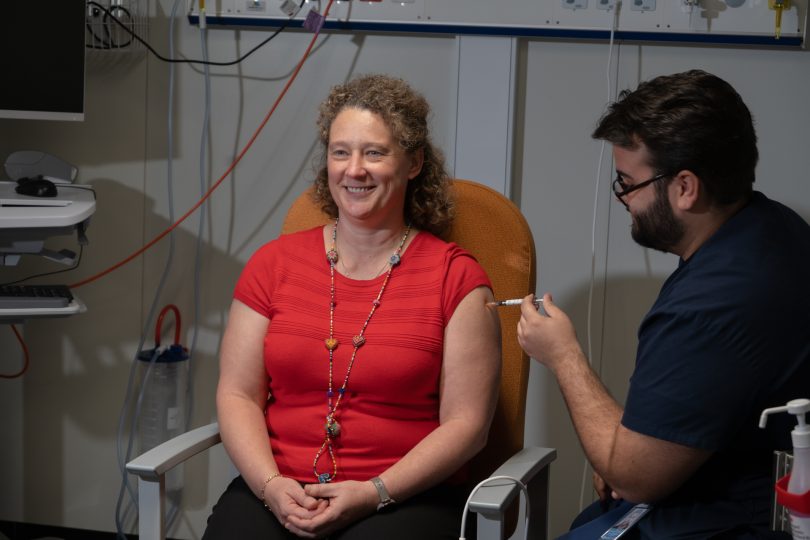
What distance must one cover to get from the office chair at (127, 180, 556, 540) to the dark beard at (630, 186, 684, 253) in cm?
45

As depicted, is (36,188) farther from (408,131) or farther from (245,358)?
(408,131)

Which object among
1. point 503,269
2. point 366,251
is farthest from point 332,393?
point 503,269

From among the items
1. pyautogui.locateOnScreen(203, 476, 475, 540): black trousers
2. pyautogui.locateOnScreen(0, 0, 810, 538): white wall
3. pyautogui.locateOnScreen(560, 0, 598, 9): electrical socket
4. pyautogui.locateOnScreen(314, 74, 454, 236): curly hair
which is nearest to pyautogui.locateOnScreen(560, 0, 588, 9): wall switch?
pyautogui.locateOnScreen(560, 0, 598, 9): electrical socket

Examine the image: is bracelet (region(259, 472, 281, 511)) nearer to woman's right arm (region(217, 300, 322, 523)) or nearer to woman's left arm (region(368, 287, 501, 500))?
woman's right arm (region(217, 300, 322, 523))

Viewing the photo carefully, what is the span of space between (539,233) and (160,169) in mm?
1106

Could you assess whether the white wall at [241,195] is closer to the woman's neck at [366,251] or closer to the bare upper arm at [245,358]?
the woman's neck at [366,251]

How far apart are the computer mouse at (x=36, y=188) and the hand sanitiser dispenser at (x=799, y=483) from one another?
1.77 metres

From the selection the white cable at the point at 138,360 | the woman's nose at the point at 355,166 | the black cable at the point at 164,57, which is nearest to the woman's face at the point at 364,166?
the woman's nose at the point at 355,166

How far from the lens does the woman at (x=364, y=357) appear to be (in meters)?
1.74

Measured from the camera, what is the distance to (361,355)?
6.06 feet

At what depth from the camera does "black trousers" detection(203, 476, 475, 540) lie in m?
1.69

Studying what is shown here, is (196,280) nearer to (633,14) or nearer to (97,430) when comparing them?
(97,430)

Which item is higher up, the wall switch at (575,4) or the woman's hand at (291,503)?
the wall switch at (575,4)

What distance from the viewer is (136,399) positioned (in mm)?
2842
